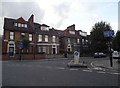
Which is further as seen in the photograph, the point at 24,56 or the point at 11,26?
the point at 11,26

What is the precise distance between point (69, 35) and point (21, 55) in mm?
27645

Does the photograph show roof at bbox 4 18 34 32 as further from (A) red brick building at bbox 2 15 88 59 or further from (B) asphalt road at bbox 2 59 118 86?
(B) asphalt road at bbox 2 59 118 86

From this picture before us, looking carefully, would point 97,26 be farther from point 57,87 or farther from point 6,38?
point 57,87

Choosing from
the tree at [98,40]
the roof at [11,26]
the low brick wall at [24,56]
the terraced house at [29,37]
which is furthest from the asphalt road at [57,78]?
the tree at [98,40]

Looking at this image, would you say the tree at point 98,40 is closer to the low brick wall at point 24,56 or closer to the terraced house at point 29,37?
the terraced house at point 29,37

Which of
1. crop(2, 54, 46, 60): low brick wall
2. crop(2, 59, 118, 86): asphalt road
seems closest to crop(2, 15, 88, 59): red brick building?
crop(2, 54, 46, 60): low brick wall

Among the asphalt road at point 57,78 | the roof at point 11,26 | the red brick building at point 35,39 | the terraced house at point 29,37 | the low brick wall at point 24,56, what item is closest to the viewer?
the asphalt road at point 57,78

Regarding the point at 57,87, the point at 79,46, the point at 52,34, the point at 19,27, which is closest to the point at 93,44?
the point at 79,46

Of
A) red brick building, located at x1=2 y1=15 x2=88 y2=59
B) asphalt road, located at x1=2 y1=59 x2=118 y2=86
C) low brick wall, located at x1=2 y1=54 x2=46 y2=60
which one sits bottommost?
asphalt road, located at x1=2 y1=59 x2=118 y2=86

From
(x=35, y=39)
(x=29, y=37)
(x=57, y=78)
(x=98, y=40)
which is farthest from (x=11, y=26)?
(x=57, y=78)

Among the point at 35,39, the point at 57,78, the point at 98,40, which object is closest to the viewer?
the point at 57,78

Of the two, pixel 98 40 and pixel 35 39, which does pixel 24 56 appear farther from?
pixel 98 40

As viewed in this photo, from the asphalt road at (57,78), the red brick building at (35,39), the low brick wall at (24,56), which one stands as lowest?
the asphalt road at (57,78)

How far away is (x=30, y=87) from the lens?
882 cm
